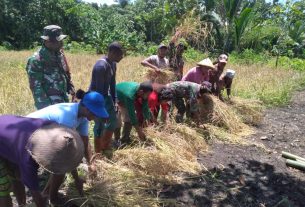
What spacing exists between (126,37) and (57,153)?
18897 mm

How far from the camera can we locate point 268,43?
21.1m

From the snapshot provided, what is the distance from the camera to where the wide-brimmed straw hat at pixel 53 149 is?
234cm

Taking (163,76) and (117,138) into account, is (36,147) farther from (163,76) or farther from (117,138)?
(163,76)

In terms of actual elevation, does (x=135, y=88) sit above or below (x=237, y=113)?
Result: above

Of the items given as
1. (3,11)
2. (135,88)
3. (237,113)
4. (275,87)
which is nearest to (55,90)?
(135,88)

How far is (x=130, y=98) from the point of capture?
4.49 metres

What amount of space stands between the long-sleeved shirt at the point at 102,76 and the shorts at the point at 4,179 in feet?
5.16

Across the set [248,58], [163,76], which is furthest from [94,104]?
[248,58]

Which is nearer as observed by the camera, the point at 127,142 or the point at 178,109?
the point at 127,142

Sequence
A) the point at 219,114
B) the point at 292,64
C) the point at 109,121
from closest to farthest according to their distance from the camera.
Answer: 1. the point at 109,121
2. the point at 219,114
3. the point at 292,64

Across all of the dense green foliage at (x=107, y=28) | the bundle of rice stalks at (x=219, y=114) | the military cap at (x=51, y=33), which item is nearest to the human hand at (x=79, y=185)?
the military cap at (x=51, y=33)

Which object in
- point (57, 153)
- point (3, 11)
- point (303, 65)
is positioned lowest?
point (303, 65)

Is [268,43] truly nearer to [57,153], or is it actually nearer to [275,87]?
[275,87]

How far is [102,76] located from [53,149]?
6.07 feet
